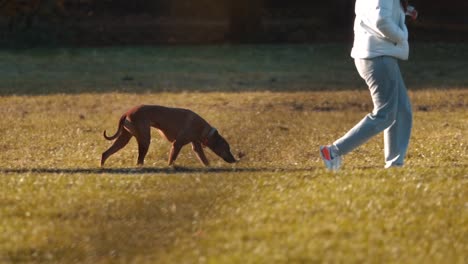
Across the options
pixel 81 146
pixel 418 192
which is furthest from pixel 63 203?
pixel 81 146

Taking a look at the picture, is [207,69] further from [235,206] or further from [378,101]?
[235,206]

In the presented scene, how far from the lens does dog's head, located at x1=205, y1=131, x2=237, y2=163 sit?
40.9 ft

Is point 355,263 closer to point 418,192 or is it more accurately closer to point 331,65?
point 418,192

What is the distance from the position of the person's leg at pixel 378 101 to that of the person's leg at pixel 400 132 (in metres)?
0.18

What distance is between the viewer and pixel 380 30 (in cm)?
1023

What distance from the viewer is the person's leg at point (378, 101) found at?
1034cm

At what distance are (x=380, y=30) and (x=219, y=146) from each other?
2.90 metres

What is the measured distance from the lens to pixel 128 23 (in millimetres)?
44812

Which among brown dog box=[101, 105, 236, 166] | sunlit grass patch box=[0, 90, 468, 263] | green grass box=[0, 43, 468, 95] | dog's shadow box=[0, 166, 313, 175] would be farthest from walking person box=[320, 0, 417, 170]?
green grass box=[0, 43, 468, 95]

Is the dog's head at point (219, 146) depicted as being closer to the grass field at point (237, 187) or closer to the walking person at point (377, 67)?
the grass field at point (237, 187)

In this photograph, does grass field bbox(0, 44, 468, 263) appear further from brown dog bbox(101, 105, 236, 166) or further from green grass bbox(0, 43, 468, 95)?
green grass bbox(0, 43, 468, 95)

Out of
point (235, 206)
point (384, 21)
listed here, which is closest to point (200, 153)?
point (384, 21)

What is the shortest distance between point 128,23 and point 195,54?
11.6m

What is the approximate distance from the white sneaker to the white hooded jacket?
0.86m
